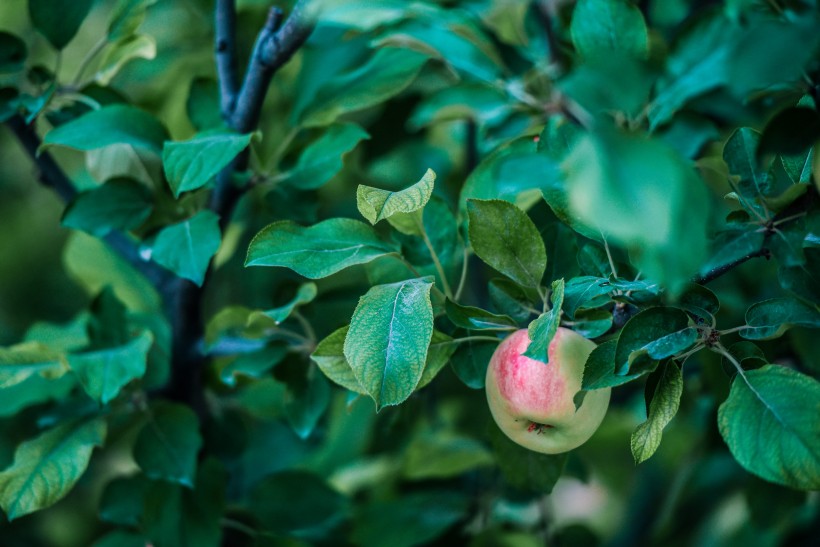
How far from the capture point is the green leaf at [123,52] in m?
0.92

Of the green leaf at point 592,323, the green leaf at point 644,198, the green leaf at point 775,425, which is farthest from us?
the green leaf at point 592,323

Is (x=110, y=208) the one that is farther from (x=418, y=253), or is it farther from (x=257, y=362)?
(x=418, y=253)

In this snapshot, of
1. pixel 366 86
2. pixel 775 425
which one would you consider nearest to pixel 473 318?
pixel 775 425

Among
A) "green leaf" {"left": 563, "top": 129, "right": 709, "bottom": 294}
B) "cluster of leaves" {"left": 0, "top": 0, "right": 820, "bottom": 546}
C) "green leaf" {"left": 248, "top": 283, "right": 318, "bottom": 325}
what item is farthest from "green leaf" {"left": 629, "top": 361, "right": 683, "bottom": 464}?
"green leaf" {"left": 248, "top": 283, "right": 318, "bottom": 325}

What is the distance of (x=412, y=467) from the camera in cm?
124

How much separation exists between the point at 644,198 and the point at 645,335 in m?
Result: 0.25

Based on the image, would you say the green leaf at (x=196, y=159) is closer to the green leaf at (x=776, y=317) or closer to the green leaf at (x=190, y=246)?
the green leaf at (x=190, y=246)

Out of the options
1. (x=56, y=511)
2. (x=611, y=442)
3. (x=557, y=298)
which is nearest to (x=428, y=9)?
(x=557, y=298)

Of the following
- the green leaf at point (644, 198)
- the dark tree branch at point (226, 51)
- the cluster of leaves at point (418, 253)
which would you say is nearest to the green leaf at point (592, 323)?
the cluster of leaves at point (418, 253)

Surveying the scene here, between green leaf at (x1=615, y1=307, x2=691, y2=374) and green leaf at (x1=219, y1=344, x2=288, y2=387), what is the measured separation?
397 mm

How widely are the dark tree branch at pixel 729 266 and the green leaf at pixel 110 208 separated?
598 mm

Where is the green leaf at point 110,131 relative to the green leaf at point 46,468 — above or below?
above

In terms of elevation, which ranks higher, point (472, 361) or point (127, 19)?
point (127, 19)

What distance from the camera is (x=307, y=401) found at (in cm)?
90
